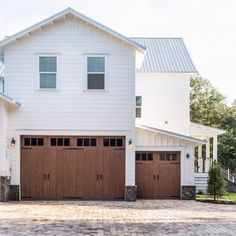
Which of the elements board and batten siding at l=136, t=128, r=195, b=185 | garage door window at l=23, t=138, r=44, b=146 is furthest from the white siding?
garage door window at l=23, t=138, r=44, b=146

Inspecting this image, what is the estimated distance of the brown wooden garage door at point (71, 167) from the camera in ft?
71.8

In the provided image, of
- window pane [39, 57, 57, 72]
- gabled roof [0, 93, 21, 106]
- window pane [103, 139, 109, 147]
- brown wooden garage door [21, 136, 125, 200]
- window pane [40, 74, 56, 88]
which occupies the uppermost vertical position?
window pane [39, 57, 57, 72]

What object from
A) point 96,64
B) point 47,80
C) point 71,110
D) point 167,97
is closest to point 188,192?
point 71,110

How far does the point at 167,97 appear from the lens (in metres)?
28.4

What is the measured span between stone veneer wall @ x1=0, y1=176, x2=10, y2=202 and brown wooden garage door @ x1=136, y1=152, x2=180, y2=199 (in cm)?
535

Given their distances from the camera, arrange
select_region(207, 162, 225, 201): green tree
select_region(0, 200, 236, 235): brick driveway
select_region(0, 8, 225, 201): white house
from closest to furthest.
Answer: select_region(0, 200, 236, 235): brick driveway → select_region(0, 8, 225, 201): white house → select_region(207, 162, 225, 201): green tree

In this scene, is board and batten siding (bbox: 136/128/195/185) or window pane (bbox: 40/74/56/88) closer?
window pane (bbox: 40/74/56/88)

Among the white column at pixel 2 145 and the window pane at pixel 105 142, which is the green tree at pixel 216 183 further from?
the white column at pixel 2 145

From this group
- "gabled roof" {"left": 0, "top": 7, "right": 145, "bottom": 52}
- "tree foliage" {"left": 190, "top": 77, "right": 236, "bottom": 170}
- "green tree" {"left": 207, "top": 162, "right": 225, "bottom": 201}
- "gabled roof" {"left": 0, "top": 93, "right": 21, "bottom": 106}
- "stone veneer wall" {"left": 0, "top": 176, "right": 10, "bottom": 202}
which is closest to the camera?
"gabled roof" {"left": 0, "top": 93, "right": 21, "bottom": 106}

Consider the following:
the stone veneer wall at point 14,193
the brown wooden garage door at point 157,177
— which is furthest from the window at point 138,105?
the stone veneer wall at point 14,193

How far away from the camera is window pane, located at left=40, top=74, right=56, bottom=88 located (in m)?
21.8

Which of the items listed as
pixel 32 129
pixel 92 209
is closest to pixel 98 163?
pixel 32 129

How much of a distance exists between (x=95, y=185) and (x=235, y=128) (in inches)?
957

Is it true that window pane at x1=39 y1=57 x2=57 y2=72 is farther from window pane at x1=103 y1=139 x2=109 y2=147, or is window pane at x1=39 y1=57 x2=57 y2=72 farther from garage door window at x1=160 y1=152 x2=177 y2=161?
garage door window at x1=160 y1=152 x2=177 y2=161
